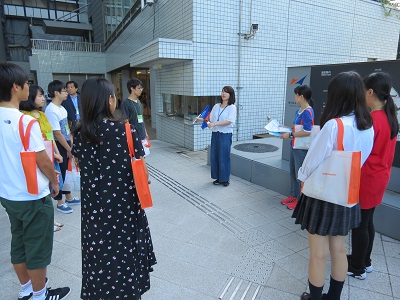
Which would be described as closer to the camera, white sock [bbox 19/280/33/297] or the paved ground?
white sock [bbox 19/280/33/297]

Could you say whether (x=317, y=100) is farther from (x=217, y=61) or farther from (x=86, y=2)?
(x=86, y=2)

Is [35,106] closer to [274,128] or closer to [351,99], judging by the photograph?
[274,128]

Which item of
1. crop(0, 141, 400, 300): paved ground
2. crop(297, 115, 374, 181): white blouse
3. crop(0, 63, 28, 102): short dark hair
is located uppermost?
crop(0, 63, 28, 102): short dark hair

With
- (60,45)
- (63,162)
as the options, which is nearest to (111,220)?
(63,162)

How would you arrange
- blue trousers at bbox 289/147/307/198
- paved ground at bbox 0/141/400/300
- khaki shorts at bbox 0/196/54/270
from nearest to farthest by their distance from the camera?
khaki shorts at bbox 0/196/54/270, paved ground at bbox 0/141/400/300, blue trousers at bbox 289/147/307/198

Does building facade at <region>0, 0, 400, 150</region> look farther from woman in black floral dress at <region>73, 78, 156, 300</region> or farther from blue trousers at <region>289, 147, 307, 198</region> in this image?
woman in black floral dress at <region>73, 78, 156, 300</region>

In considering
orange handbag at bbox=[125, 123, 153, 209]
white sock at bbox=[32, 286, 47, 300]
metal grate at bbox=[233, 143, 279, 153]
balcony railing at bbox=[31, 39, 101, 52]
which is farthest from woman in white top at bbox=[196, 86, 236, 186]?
balcony railing at bbox=[31, 39, 101, 52]

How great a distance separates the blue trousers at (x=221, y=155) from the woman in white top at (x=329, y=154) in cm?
265

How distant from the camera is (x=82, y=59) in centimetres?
1636

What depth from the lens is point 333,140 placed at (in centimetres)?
170

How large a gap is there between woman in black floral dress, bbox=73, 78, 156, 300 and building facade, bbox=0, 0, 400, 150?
483 cm

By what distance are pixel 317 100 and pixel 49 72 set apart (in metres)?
15.9

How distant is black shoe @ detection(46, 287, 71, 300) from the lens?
84.0 inches

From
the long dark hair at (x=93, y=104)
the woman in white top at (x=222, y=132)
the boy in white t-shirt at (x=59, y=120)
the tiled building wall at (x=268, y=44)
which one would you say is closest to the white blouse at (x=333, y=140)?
→ the long dark hair at (x=93, y=104)
